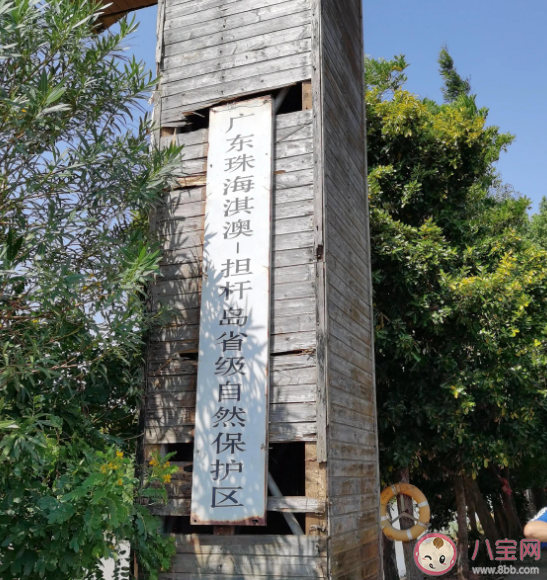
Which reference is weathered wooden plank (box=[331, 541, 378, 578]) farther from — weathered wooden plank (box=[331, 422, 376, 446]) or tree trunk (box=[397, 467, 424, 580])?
tree trunk (box=[397, 467, 424, 580])

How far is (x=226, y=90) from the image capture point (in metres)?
7.23

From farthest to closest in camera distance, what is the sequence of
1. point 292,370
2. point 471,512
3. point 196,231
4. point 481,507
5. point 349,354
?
point 471,512, point 481,507, point 196,231, point 349,354, point 292,370

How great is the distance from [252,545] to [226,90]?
4985mm

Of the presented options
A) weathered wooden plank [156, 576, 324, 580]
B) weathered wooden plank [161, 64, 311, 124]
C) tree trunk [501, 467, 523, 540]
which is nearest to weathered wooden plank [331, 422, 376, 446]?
weathered wooden plank [156, 576, 324, 580]

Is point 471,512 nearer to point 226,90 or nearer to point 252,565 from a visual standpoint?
point 252,565

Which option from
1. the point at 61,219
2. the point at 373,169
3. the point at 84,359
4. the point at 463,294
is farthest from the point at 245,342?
the point at 373,169

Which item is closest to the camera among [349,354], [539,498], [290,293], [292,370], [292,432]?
[292,432]

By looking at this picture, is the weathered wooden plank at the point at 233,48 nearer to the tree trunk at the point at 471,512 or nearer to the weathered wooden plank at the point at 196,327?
the weathered wooden plank at the point at 196,327

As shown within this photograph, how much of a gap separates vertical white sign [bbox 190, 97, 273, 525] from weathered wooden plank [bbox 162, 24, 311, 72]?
31.2 inches

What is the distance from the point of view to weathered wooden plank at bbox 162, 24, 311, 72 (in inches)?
277

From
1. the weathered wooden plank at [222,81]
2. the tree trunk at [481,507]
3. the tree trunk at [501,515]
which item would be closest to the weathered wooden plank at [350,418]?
the weathered wooden plank at [222,81]

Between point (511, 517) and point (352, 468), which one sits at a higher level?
point (352, 468)

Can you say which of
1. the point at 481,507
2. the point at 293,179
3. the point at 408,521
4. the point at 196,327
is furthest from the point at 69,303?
the point at 481,507

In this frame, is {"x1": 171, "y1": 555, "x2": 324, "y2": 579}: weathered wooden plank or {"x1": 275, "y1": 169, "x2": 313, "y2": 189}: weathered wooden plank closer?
{"x1": 171, "y1": 555, "x2": 324, "y2": 579}: weathered wooden plank
